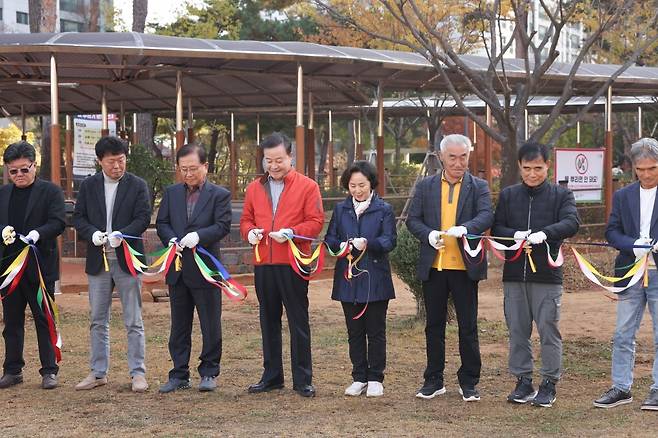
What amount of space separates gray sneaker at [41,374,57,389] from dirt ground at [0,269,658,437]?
0.07m

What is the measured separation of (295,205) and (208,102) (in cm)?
1271

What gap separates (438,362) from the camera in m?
6.67

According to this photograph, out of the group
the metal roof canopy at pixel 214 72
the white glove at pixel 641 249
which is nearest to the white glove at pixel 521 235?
the white glove at pixel 641 249

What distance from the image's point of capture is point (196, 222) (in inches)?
270

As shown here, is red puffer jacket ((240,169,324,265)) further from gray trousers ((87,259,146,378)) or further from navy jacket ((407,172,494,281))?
gray trousers ((87,259,146,378))

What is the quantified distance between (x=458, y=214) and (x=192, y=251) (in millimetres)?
1792

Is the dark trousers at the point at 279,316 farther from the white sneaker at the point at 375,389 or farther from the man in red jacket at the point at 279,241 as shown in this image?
the white sneaker at the point at 375,389

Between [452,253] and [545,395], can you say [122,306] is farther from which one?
[545,395]

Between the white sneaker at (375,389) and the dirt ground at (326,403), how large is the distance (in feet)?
0.19

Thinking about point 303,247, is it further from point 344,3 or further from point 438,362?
point 344,3

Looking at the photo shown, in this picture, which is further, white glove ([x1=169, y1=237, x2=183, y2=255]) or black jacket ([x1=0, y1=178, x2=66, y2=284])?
black jacket ([x1=0, y1=178, x2=66, y2=284])

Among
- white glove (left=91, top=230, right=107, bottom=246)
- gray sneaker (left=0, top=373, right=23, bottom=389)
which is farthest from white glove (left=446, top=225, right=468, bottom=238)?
gray sneaker (left=0, top=373, right=23, bottom=389)

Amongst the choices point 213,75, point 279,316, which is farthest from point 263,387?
point 213,75

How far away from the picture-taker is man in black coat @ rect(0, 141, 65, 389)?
7.00 m
